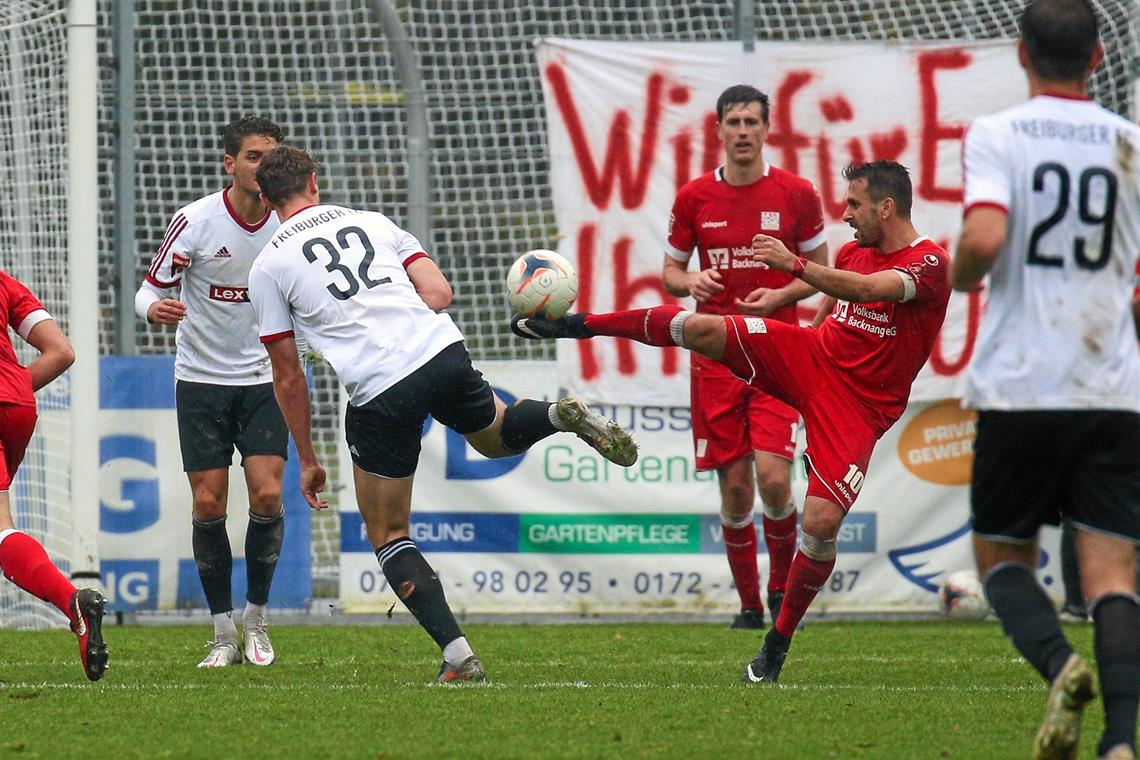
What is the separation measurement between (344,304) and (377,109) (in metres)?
4.57

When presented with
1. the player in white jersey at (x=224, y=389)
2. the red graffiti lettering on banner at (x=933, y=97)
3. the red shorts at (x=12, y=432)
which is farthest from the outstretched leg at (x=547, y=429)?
the red graffiti lettering on banner at (x=933, y=97)

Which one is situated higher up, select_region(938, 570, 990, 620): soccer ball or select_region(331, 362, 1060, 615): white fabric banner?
select_region(331, 362, 1060, 615): white fabric banner

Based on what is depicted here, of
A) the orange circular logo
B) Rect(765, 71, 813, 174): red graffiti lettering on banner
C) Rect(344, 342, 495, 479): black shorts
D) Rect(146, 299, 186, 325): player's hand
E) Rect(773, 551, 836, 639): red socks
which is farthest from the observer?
Rect(765, 71, 813, 174): red graffiti lettering on banner

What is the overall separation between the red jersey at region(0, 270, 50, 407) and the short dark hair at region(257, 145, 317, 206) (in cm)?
114

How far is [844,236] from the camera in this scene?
33.3ft

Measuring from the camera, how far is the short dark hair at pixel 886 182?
21.7 feet

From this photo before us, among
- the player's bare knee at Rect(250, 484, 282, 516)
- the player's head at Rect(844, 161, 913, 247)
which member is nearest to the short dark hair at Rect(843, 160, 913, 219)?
the player's head at Rect(844, 161, 913, 247)

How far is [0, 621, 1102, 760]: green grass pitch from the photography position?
4.93 meters

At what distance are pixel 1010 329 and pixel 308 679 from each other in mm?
3619

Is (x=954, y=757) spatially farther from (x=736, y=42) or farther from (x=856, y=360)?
(x=736, y=42)

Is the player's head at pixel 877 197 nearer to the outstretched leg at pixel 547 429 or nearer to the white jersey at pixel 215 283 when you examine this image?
the outstretched leg at pixel 547 429

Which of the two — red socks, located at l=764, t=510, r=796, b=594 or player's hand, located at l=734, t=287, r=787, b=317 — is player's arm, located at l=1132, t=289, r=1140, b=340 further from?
red socks, located at l=764, t=510, r=796, b=594

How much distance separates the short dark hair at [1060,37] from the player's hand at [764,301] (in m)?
3.43

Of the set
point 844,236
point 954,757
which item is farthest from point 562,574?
point 954,757
